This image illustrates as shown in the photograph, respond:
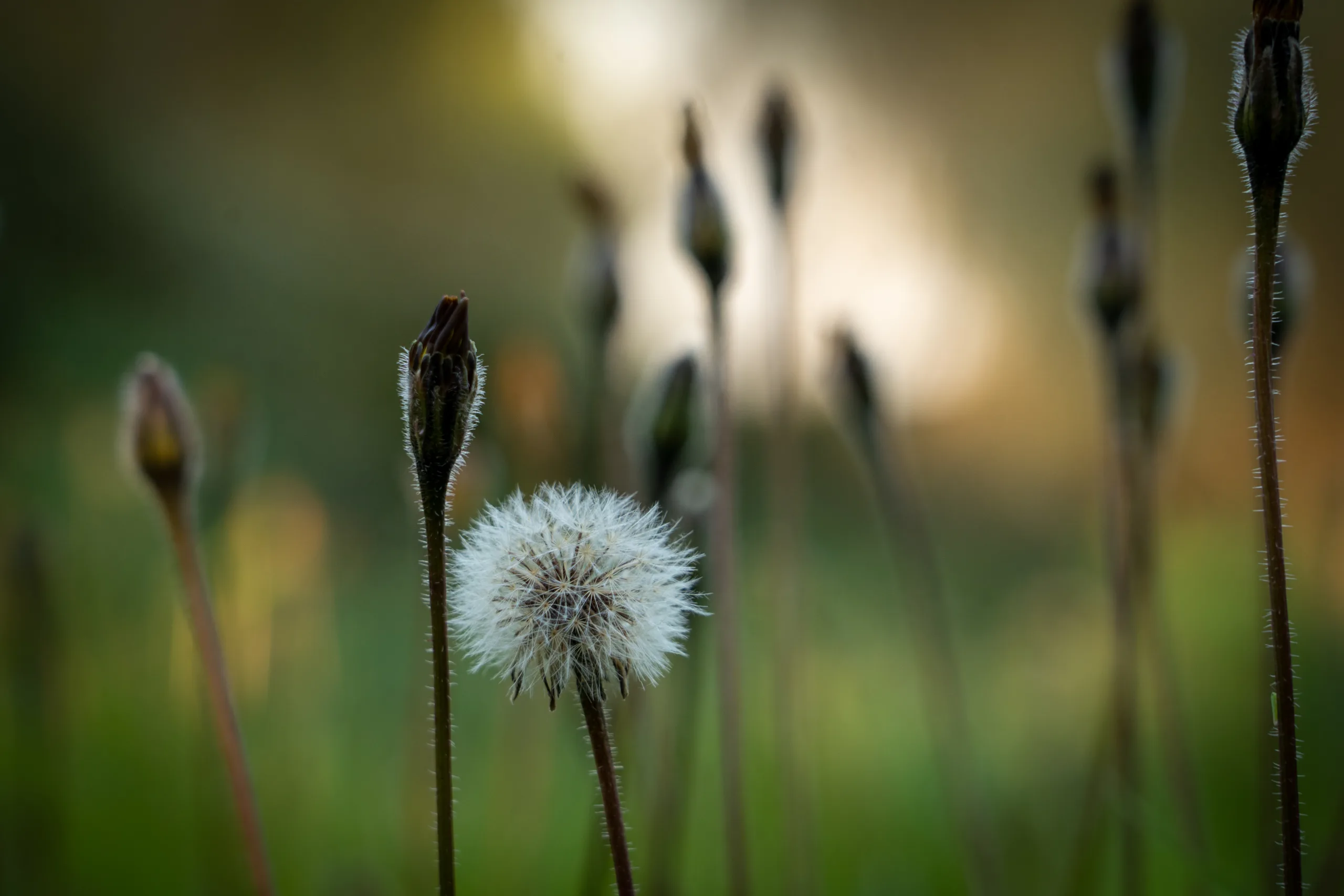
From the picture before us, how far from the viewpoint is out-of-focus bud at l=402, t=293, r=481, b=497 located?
16.8 inches

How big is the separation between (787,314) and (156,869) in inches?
42.9

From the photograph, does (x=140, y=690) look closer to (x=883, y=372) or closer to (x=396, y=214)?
(x=883, y=372)

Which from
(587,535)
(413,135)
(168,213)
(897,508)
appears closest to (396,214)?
(413,135)

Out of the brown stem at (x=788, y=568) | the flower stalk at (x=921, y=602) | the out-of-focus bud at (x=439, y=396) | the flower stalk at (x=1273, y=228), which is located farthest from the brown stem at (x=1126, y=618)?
the out-of-focus bud at (x=439, y=396)

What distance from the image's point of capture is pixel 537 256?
10.4 ft

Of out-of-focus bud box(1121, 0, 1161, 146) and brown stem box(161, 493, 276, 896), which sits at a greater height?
out-of-focus bud box(1121, 0, 1161, 146)

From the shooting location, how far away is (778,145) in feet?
3.15

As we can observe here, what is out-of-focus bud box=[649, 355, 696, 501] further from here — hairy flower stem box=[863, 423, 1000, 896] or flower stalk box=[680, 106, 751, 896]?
hairy flower stem box=[863, 423, 1000, 896]

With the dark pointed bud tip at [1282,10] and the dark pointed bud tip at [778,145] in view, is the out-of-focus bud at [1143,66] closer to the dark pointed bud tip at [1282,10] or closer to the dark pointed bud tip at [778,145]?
the dark pointed bud tip at [778,145]

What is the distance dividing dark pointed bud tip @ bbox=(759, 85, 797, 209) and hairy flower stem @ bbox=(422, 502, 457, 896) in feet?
2.07

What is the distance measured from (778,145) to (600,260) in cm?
20

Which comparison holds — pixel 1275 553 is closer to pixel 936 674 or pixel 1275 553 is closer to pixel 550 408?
pixel 550 408

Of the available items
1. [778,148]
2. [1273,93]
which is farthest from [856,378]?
[1273,93]

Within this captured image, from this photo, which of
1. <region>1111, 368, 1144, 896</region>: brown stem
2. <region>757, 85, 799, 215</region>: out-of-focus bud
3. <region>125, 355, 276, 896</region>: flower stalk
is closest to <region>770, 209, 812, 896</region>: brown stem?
<region>757, 85, 799, 215</region>: out-of-focus bud
